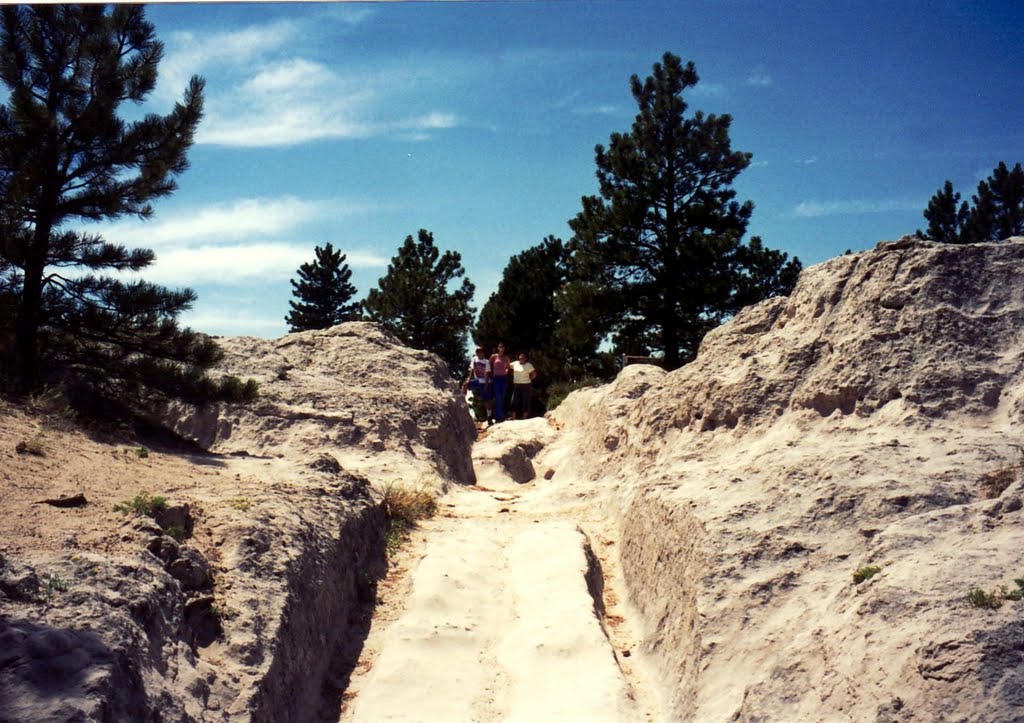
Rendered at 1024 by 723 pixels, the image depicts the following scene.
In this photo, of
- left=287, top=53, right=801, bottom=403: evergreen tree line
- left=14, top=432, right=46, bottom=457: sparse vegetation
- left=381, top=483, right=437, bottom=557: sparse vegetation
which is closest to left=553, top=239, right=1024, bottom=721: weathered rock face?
left=381, top=483, right=437, bottom=557: sparse vegetation

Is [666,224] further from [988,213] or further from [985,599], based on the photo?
[985,599]

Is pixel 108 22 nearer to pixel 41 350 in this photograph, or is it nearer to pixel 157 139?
pixel 157 139

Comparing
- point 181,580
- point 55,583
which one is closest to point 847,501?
point 181,580

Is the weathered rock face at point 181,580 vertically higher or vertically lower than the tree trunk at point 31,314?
lower

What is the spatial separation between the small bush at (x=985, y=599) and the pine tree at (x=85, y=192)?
9.25 meters

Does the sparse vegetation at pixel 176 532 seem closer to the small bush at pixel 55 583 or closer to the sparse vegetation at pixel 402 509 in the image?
the small bush at pixel 55 583

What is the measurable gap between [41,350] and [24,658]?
7.48 meters

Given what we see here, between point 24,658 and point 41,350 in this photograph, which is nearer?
point 24,658

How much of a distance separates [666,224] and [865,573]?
2209 cm

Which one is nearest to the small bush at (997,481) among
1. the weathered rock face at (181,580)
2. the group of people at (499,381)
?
the weathered rock face at (181,580)

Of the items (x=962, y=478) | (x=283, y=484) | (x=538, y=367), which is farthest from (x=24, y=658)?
(x=538, y=367)

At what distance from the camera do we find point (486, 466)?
15.8m

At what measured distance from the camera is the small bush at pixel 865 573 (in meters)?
6.07

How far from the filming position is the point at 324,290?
147 ft
